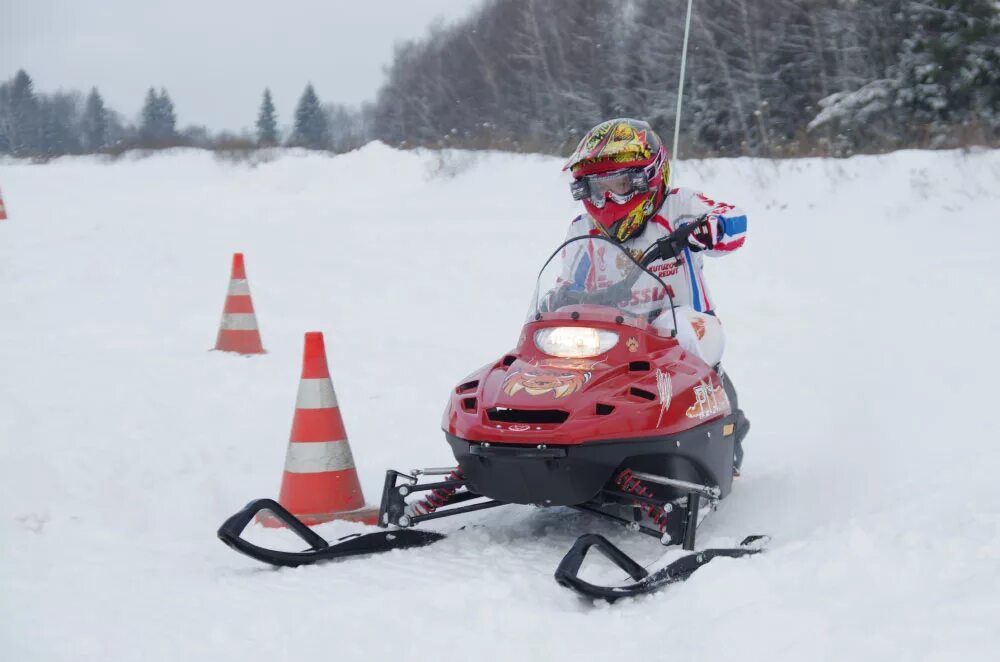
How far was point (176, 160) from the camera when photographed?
124 ft

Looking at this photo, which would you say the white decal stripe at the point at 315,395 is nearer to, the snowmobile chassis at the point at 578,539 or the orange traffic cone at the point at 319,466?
the orange traffic cone at the point at 319,466

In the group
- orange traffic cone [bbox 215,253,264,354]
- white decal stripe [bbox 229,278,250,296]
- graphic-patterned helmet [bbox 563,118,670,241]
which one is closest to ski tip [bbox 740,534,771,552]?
graphic-patterned helmet [bbox 563,118,670,241]

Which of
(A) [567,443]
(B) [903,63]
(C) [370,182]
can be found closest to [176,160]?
(C) [370,182]

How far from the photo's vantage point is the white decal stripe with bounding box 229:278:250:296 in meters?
7.82

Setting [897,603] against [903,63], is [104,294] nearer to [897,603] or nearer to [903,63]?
[897,603]

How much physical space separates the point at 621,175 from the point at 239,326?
3.73 m

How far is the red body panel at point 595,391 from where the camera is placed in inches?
152

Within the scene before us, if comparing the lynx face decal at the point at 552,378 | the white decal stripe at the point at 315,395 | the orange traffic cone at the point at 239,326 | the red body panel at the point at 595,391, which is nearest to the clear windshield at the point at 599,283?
the red body panel at the point at 595,391

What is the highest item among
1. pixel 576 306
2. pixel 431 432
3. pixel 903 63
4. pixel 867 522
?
pixel 903 63

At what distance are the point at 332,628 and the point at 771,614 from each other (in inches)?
48.4

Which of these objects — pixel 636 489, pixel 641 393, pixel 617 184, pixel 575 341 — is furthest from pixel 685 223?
pixel 636 489

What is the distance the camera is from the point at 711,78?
31.6m

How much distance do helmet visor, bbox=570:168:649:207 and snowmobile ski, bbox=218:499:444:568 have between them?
1890mm

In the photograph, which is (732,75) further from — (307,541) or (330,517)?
(307,541)
